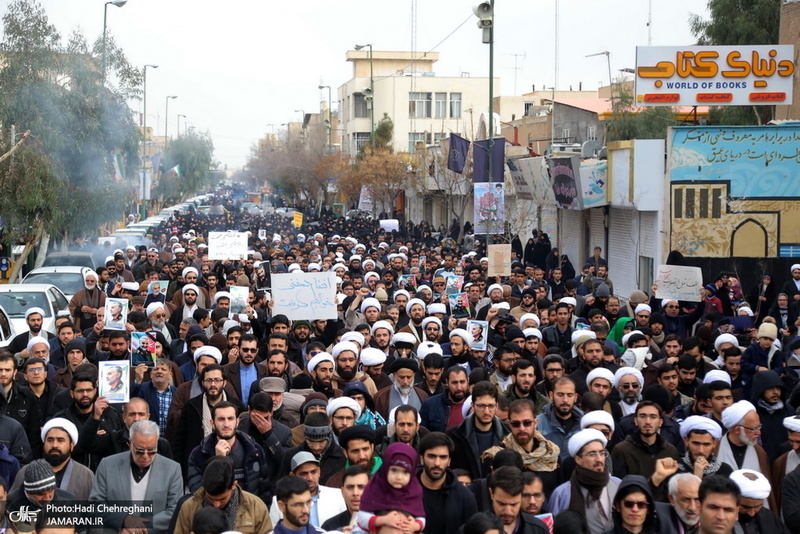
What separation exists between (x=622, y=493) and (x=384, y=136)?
192 ft

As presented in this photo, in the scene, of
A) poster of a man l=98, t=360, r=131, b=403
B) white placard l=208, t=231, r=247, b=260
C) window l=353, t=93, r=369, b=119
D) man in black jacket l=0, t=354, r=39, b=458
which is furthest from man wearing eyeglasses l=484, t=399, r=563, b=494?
window l=353, t=93, r=369, b=119

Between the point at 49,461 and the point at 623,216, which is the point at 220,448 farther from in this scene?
the point at 623,216

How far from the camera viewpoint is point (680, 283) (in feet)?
51.5

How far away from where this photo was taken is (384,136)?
Answer: 64.2 m

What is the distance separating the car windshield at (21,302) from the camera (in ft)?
54.6

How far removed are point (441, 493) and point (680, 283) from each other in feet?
32.7

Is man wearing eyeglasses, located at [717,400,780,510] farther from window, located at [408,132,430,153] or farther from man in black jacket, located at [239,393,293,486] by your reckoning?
window, located at [408,132,430,153]

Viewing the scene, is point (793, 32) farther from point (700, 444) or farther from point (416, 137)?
point (416, 137)

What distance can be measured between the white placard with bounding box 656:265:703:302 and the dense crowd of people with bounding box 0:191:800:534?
87 cm

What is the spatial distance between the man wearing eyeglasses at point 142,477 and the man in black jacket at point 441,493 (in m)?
1.52

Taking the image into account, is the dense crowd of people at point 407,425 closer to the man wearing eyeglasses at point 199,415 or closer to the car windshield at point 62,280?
the man wearing eyeglasses at point 199,415

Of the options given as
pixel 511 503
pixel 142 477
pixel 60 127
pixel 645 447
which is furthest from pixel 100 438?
pixel 60 127

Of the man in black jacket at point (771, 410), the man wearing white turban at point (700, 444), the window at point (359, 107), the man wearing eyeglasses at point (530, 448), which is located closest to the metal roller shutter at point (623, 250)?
the man in black jacket at point (771, 410)

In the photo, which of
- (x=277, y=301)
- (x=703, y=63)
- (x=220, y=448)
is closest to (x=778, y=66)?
(x=703, y=63)
